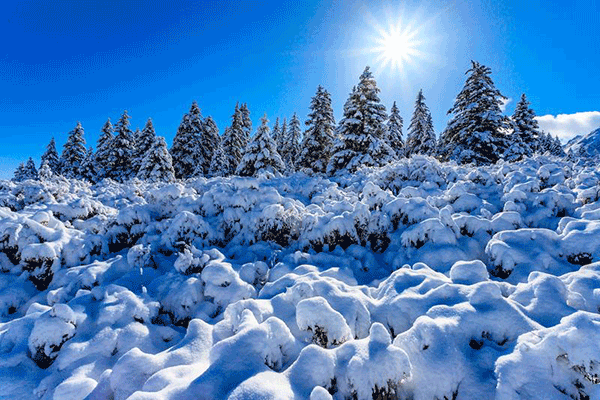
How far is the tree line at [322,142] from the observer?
60.9 ft

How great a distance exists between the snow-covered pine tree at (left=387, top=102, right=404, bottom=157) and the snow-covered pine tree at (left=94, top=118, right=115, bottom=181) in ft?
97.7

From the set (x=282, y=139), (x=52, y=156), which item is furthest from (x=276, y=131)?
(x=52, y=156)

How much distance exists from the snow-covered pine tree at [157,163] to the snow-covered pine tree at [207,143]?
26.3 feet

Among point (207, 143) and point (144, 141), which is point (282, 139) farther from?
point (144, 141)

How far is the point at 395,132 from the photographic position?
32219 millimetres

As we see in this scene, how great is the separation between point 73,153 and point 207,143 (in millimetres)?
15485

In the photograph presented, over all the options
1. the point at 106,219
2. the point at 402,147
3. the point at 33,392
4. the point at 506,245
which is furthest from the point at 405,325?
the point at 402,147

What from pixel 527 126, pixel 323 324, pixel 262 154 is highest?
pixel 527 126

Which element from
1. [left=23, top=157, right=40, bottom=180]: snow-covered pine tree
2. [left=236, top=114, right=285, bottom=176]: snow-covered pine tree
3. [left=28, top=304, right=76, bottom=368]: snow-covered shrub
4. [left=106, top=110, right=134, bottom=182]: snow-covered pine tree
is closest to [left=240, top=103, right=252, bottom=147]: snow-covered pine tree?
[left=106, top=110, right=134, bottom=182]: snow-covered pine tree

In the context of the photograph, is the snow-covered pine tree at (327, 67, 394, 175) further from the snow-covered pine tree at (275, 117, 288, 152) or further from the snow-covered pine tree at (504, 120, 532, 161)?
the snow-covered pine tree at (275, 117, 288, 152)

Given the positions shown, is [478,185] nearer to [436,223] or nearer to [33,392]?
[436,223]

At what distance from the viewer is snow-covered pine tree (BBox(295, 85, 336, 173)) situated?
2467 centimetres

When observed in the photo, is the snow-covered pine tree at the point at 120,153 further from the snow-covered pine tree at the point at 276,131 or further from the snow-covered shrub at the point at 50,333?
the snow-covered shrub at the point at 50,333

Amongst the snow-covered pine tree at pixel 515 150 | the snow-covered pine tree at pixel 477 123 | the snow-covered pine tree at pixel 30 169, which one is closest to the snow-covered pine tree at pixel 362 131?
the snow-covered pine tree at pixel 477 123
